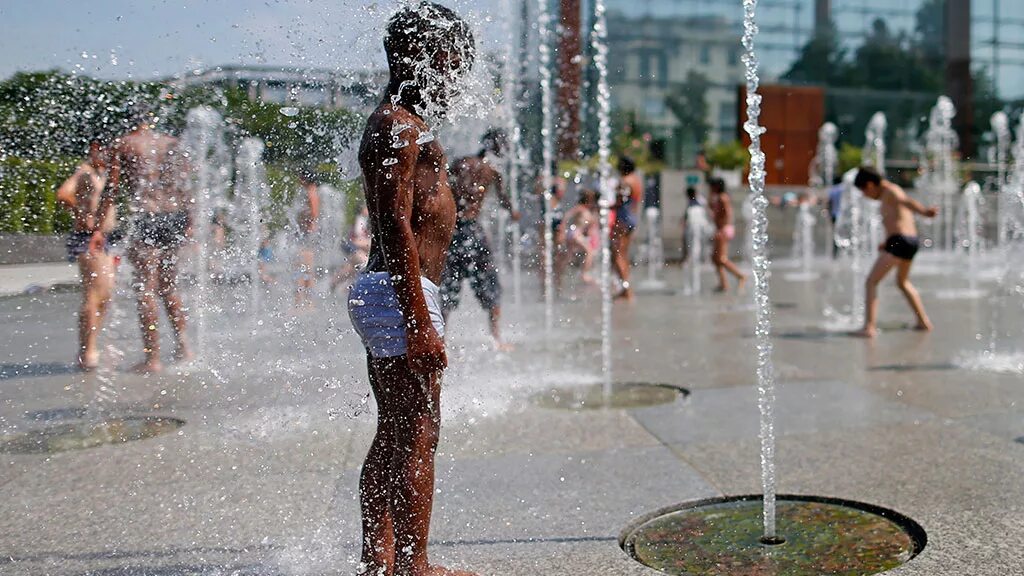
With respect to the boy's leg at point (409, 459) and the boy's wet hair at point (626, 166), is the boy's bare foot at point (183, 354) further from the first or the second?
the boy's wet hair at point (626, 166)

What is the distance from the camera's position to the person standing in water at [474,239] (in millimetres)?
6727

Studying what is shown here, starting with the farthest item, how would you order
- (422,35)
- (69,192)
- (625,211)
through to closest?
(625,211), (69,192), (422,35)

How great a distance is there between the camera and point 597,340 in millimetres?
8203

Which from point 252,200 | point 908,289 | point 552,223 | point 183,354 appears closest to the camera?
point 252,200

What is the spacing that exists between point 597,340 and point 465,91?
534 centimetres

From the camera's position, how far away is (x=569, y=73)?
17734 millimetres

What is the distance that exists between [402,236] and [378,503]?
0.79 metres

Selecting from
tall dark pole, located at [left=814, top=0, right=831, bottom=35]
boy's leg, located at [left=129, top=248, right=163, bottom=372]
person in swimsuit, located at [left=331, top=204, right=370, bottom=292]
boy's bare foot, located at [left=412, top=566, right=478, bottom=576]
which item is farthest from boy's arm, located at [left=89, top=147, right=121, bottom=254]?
tall dark pole, located at [left=814, top=0, right=831, bottom=35]

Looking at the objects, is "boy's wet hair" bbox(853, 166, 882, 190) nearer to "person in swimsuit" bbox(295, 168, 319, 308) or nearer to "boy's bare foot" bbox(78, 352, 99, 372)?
"person in swimsuit" bbox(295, 168, 319, 308)

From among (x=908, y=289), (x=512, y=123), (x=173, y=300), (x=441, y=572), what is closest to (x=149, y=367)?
(x=173, y=300)

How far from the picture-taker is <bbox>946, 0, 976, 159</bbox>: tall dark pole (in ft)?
108

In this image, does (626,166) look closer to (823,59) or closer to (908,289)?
(908,289)

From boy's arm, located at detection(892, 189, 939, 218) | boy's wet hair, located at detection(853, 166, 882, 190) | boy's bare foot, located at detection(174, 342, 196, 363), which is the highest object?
boy's wet hair, located at detection(853, 166, 882, 190)

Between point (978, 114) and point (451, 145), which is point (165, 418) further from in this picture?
point (978, 114)
